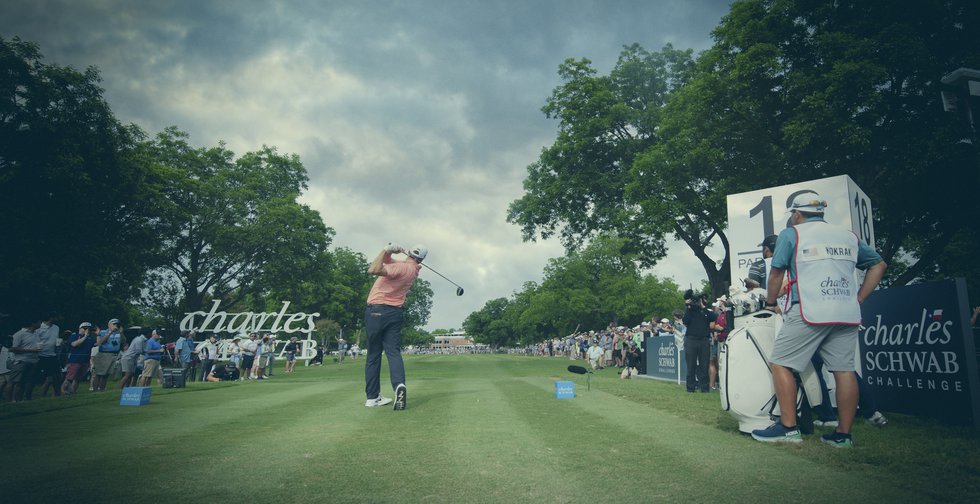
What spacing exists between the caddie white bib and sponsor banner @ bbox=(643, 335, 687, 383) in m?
10.8

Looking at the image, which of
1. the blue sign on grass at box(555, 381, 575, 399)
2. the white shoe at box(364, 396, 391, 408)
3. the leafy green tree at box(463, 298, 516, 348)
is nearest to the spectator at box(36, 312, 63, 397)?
the white shoe at box(364, 396, 391, 408)

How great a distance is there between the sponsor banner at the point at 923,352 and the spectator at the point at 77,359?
1732cm

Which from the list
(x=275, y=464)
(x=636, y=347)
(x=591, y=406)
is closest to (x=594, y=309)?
(x=636, y=347)

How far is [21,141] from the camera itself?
22.0 meters

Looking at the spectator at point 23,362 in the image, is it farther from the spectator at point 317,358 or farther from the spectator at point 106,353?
the spectator at point 317,358

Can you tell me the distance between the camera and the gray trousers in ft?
25.3

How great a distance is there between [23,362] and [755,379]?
50.4 feet

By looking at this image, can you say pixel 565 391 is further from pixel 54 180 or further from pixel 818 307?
pixel 54 180

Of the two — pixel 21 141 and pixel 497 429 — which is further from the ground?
pixel 21 141

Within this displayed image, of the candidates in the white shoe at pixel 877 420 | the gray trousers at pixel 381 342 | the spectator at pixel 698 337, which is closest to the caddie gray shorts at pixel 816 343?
the white shoe at pixel 877 420

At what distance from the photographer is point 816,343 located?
4656mm

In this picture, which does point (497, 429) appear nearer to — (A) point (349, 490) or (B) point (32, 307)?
(A) point (349, 490)

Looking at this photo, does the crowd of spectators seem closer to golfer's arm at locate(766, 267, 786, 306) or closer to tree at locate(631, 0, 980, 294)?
golfer's arm at locate(766, 267, 786, 306)

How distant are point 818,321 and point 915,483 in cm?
147
